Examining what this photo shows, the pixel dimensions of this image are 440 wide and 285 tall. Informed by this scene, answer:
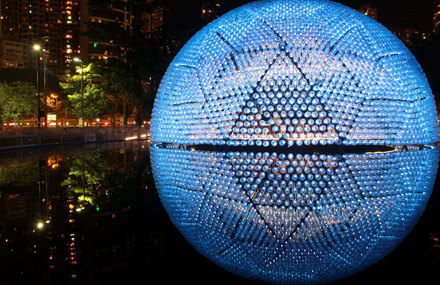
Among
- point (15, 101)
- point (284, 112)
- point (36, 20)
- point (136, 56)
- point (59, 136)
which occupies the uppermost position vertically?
point (36, 20)

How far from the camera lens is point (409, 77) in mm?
5387

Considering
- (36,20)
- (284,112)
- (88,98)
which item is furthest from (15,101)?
(36,20)

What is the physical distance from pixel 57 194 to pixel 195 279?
117 inches

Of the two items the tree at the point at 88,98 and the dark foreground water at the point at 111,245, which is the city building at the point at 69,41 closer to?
the tree at the point at 88,98

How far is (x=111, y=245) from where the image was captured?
2.54 metres

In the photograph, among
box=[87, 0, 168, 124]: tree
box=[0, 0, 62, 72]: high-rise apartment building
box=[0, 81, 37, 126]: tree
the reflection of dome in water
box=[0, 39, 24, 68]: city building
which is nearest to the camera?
the reflection of dome in water

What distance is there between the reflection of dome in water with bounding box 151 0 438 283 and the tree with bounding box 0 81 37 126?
2580cm

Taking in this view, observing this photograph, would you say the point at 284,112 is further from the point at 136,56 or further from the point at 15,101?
the point at 15,101

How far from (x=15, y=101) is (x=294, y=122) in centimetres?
2921

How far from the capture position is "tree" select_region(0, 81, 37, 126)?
26.5m

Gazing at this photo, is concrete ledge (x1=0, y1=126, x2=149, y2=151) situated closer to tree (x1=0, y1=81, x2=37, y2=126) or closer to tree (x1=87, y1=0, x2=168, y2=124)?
tree (x1=87, y1=0, x2=168, y2=124)

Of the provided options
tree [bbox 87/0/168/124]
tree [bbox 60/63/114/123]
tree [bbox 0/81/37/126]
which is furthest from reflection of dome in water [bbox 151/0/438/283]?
tree [bbox 60/63/114/123]

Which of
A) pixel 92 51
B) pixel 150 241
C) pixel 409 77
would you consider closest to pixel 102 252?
pixel 150 241

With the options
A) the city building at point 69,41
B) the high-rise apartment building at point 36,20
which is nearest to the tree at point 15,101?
the high-rise apartment building at point 36,20
